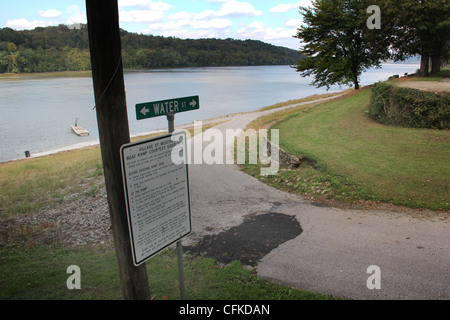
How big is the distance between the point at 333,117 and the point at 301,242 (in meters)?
14.8

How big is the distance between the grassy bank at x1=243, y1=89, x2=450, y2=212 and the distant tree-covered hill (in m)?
60.1

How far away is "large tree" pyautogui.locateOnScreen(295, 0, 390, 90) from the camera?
3103 cm

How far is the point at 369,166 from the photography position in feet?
38.6

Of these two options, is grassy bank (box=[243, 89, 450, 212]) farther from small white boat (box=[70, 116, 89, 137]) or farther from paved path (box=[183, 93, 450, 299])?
small white boat (box=[70, 116, 89, 137])

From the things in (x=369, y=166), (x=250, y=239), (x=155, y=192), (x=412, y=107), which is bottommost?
(x=250, y=239)

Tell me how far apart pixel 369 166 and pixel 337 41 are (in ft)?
79.9

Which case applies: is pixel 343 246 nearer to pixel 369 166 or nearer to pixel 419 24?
pixel 369 166

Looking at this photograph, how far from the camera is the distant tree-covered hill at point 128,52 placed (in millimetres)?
90062

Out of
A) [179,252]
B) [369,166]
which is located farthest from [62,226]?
[369,166]

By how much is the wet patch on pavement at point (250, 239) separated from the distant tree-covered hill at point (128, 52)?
2560 inches

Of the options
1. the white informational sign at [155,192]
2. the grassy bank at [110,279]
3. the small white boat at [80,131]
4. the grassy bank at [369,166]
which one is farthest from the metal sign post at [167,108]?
the small white boat at [80,131]

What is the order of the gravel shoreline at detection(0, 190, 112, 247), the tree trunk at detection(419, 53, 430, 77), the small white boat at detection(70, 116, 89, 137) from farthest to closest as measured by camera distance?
the small white boat at detection(70, 116, 89, 137)
the tree trunk at detection(419, 53, 430, 77)
the gravel shoreline at detection(0, 190, 112, 247)

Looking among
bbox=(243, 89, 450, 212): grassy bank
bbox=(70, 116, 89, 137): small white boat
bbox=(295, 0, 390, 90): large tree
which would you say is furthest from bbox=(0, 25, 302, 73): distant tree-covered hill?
bbox=(243, 89, 450, 212): grassy bank

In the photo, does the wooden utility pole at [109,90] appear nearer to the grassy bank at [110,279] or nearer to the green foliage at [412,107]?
the grassy bank at [110,279]
